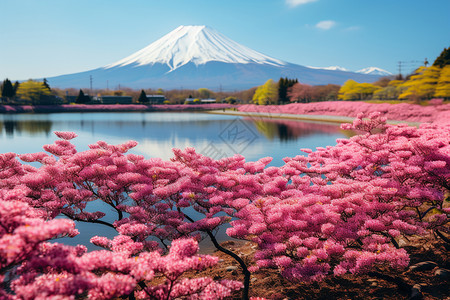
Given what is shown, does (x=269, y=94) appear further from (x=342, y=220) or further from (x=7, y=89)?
(x=342, y=220)

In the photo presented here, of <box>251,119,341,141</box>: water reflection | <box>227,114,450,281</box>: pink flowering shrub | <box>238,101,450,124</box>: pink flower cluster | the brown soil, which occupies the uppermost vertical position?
<box>238,101,450,124</box>: pink flower cluster

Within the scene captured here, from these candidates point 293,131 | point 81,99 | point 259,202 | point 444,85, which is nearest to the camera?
point 259,202

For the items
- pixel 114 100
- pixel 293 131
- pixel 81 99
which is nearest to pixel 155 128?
pixel 293 131

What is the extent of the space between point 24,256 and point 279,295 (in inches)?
172

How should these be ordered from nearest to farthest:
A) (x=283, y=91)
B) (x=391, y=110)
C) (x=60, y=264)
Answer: (x=60, y=264) → (x=391, y=110) → (x=283, y=91)

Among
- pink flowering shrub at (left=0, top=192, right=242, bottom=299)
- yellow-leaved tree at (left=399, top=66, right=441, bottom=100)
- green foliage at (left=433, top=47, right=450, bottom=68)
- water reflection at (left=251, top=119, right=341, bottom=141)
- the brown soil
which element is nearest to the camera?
pink flowering shrub at (left=0, top=192, right=242, bottom=299)

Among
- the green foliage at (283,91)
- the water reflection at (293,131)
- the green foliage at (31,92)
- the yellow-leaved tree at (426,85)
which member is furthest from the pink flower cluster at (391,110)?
the green foliage at (31,92)

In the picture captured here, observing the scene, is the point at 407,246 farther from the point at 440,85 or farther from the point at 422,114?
the point at 440,85

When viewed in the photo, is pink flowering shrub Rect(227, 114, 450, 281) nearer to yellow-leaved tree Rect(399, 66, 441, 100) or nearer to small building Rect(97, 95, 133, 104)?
yellow-leaved tree Rect(399, 66, 441, 100)

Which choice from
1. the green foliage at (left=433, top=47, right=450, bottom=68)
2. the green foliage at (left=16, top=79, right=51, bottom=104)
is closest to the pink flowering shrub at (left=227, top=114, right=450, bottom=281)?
the green foliage at (left=433, top=47, right=450, bottom=68)

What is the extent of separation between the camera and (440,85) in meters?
50.8

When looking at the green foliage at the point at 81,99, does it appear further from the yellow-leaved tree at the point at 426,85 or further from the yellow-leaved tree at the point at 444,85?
the yellow-leaved tree at the point at 444,85

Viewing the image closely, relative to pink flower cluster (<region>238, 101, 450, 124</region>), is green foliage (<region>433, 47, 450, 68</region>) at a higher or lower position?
higher

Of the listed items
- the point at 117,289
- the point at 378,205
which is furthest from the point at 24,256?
the point at 378,205
